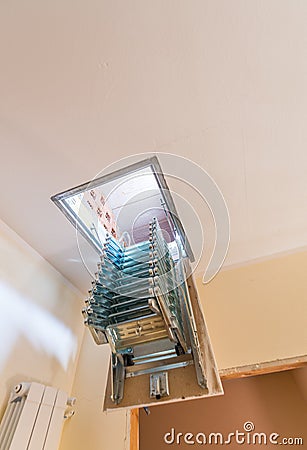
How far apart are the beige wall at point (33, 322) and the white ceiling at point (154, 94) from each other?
25cm

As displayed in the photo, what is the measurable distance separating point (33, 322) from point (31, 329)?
0.04m

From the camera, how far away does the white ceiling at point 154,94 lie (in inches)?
31.8

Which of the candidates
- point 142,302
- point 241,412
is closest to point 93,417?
point 142,302

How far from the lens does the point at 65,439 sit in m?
1.25

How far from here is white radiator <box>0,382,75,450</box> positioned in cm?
98

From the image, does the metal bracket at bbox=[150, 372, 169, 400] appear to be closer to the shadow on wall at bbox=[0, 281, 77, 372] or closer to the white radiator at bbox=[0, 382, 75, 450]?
the white radiator at bbox=[0, 382, 75, 450]

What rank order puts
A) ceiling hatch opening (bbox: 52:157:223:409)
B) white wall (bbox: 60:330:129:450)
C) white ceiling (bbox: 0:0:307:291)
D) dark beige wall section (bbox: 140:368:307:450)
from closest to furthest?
1. white ceiling (bbox: 0:0:307:291)
2. ceiling hatch opening (bbox: 52:157:223:409)
3. white wall (bbox: 60:330:129:450)
4. dark beige wall section (bbox: 140:368:307:450)

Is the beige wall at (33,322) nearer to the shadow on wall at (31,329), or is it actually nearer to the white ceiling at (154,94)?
the shadow on wall at (31,329)

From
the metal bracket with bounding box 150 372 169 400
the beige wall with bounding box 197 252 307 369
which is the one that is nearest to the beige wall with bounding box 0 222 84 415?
the metal bracket with bounding box 150 372 169 400

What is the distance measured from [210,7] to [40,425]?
1.65m

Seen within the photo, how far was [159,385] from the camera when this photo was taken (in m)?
0.96

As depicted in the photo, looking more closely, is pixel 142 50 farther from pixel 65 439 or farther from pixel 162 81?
pixel 65 439

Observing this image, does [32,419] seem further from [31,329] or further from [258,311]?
[258,311]

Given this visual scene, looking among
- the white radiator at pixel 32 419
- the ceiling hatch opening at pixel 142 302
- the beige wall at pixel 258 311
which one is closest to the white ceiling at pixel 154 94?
the ceiling hatch opening at pixel 142 302
